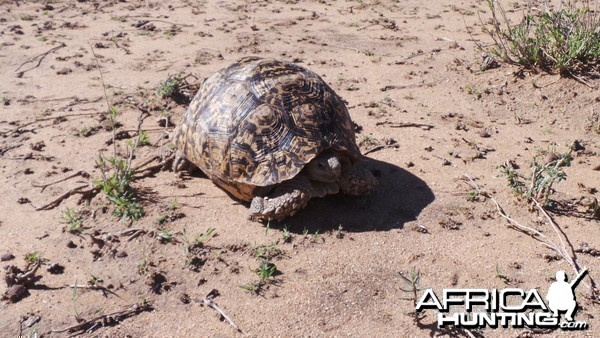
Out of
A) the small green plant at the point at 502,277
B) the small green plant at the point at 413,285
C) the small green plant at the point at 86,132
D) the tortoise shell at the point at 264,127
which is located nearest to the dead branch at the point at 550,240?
the small green plant at the point at 502,277

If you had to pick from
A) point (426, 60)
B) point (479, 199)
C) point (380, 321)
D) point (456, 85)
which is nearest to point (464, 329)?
point (380, 321)

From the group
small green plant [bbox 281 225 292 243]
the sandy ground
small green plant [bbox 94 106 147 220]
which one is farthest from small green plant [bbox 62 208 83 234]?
small green plant [bbox 281 225 292 243]

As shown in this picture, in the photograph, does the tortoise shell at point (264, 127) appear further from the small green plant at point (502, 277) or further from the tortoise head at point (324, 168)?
the small green plant at point (502, 277)

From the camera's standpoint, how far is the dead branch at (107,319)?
3.59 meters

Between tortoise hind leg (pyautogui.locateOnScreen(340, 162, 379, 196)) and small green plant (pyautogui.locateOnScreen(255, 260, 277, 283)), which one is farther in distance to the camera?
tortoise hind leg (pyautogui.locateOnScreen(340, 162, 379, 196))

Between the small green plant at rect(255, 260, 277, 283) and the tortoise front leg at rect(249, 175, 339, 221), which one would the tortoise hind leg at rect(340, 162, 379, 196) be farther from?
the small green plant at rect(255, 260, 277, 283)

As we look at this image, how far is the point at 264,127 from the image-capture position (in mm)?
4410

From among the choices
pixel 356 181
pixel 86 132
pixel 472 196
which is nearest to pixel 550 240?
pixel 472 196

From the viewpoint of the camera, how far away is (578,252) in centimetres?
420

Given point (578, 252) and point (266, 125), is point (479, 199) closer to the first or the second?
point (578, 252)

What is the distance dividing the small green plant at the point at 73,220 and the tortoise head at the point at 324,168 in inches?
73.5

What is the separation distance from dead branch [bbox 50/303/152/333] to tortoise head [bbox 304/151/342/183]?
1588 mm

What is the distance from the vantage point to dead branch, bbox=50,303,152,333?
3586mm

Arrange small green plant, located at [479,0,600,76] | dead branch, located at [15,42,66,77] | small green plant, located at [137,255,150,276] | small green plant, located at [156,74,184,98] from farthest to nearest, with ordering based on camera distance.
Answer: dead branch, located at [15,42,66,77] < small green plant, located at [479,0,600,76] < small green plant, located at [156,74,184,98] < small green plant, located at [137,255,150,276]
